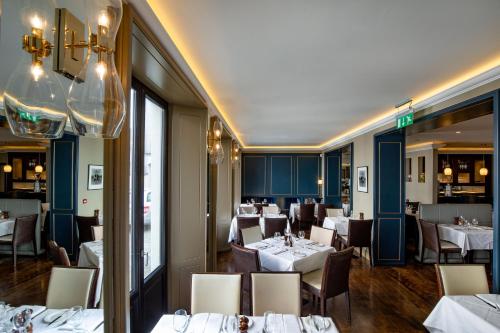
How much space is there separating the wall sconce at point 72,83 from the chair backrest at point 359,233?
502cm

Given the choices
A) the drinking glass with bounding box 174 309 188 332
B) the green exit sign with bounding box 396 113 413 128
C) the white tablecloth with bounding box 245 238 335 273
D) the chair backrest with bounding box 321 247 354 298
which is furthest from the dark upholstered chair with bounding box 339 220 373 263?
the drinking glass with bounding box 174 309 188 332

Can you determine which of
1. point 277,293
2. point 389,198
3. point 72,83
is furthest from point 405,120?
point 72,83

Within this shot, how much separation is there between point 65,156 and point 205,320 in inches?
53.2

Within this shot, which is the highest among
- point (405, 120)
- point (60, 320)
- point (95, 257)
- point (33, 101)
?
point (405, 120)

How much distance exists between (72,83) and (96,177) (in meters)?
0.53

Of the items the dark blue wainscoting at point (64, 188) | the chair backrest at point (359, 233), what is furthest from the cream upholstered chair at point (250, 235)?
the dark blue wainscoting at point (64, 188)

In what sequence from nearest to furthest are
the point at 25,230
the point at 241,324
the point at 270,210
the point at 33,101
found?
the point at 33,101
the point at 25,230
the point at 241,324
the point at 270,210

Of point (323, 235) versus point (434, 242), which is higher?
point (323, 235)

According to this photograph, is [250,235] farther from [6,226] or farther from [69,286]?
[6,226]

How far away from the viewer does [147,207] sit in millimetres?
2822

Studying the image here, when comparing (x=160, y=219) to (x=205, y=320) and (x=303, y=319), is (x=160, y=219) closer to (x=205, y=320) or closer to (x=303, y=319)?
(x=205, y=320)

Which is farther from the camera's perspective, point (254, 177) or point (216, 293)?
point (254, 177)

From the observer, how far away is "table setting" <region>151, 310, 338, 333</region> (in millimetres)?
1672

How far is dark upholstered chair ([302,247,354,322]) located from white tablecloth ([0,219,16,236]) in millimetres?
2682
